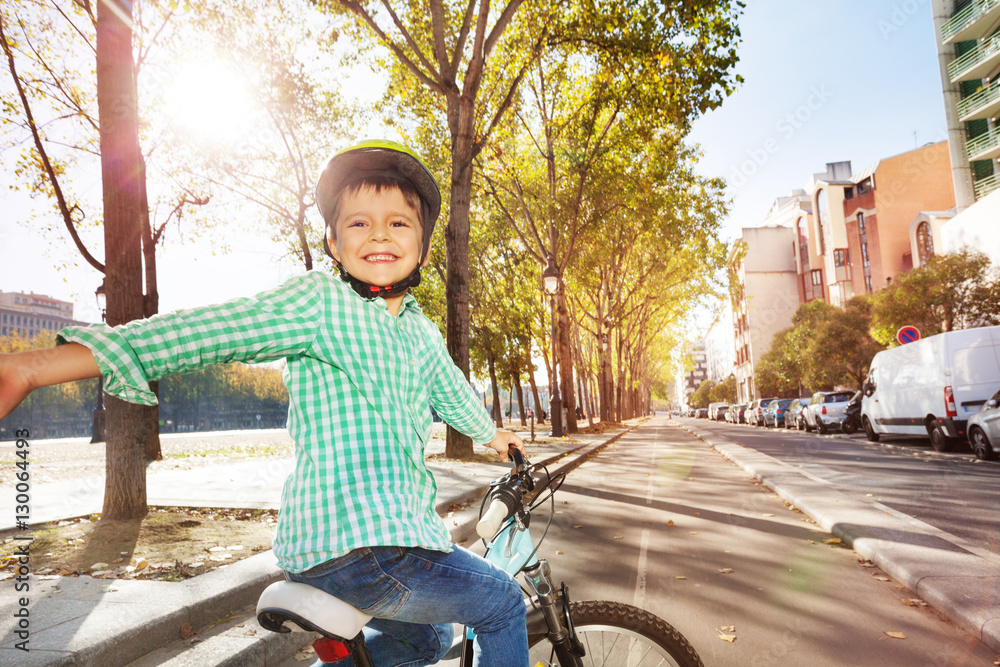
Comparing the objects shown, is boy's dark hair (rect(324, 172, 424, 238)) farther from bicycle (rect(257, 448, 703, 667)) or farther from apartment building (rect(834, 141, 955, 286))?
apartment building (rect(834, 141, 955, 286))

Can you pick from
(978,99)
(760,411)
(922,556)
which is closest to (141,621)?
(922,556)

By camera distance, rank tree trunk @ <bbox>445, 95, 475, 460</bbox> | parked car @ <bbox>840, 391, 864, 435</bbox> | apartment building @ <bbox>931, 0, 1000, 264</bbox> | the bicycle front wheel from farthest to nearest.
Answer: apartment building @ <bbox>931, 0, 1000, 264</bbox> < parked car @ <bbox>840, 391, 864, 435</bbox> < tree trunk @ <bbox>445, 95, 475, 460</bbox> < the bicycle front wheel

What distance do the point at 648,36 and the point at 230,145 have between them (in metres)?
12.3

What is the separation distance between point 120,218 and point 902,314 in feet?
89.6

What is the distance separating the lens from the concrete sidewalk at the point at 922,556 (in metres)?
3.77

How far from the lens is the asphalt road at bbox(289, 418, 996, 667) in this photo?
350 cm

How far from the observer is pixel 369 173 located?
170cm

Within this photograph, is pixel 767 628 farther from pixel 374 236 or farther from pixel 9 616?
pixel 9 616

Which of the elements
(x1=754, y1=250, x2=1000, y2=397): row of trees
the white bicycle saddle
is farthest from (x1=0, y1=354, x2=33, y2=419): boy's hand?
(x1=754, y1=250, x2=1000, y2=397): row of trees

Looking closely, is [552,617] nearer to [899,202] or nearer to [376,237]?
[376,237]

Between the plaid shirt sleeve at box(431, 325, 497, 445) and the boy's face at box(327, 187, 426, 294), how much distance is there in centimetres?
27

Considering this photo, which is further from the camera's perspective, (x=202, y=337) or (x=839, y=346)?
(x=839, y=346)

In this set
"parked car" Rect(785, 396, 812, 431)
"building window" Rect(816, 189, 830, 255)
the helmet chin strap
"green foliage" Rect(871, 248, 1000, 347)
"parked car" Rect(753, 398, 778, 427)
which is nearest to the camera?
the helmet chin strap

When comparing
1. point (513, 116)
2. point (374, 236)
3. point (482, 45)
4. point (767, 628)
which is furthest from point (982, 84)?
point (374, 236)
